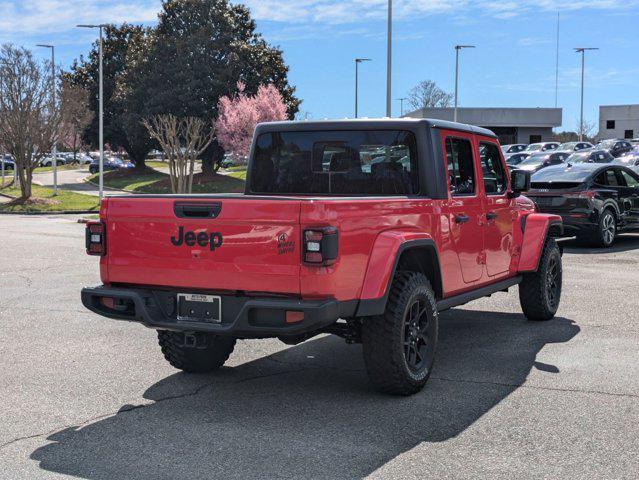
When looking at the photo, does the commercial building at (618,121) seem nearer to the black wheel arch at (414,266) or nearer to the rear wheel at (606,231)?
the rear wheel at (606,231)

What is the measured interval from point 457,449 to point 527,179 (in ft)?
12.3

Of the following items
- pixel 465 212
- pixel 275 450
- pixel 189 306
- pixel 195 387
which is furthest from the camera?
pixel 465 212

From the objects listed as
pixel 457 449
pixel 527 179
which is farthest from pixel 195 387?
pixel 527 179

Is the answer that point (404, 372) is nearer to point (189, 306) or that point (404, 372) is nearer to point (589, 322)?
point (189, 306)

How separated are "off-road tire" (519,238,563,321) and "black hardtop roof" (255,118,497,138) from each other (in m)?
1.95

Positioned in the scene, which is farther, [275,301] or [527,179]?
[527,179]

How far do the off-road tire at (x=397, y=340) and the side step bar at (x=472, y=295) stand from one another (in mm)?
524

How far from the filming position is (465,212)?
21.8ft

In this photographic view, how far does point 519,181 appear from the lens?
305 inches

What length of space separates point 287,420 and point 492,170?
137 inches

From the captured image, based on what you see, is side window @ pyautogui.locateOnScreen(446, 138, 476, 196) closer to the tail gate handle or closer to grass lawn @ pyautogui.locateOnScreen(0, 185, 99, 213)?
the tail gate handle

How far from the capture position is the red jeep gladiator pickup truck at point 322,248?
504 centimetres

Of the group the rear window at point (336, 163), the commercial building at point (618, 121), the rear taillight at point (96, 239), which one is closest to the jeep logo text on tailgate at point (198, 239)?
the rear taillight at point (96, 239)

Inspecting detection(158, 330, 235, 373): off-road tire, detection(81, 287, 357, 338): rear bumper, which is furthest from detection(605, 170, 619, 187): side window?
detection(81, 287, 357, 338): rear bumper
